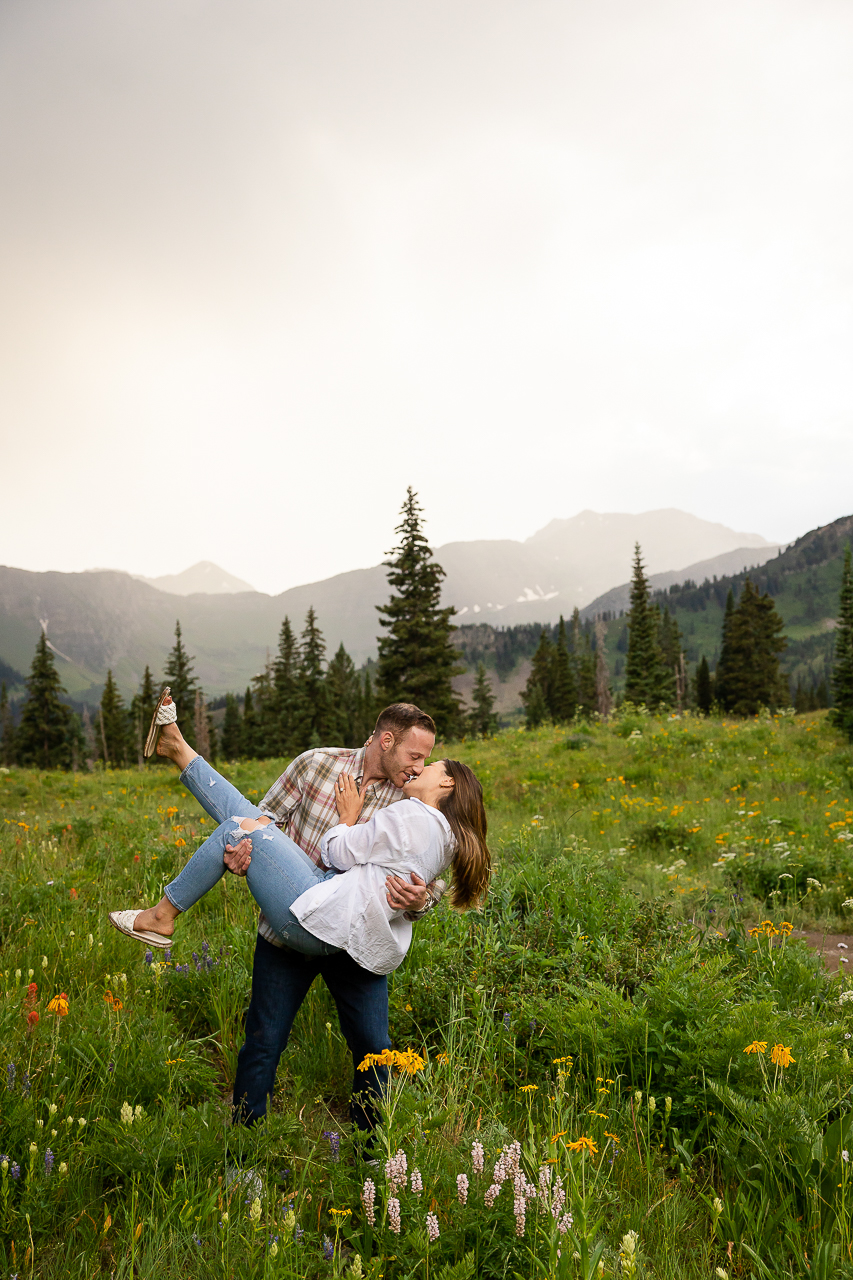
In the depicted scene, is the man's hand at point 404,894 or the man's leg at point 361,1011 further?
the man's leg at point 361,1011

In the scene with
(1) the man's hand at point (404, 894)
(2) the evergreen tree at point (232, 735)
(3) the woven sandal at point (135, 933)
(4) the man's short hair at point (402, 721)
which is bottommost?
(2) the evergreen tree at point (232, 735)

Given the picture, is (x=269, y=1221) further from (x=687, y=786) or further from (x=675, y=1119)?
(x=687, y=786)

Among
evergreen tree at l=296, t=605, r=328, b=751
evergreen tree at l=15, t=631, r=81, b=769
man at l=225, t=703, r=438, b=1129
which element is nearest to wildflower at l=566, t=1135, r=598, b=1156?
man at l=225, t=703, r=438, b=1129

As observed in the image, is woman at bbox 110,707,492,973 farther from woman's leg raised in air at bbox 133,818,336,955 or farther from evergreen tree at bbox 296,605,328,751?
evergreen tree at bbox 296,605,328,751

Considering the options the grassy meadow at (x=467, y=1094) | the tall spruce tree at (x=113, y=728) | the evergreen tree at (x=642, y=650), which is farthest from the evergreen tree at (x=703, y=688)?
the grassy meadow at (x=467, y=1094)

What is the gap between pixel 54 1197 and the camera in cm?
267

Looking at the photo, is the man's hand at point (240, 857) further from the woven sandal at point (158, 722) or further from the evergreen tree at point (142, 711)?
the evergreen tree at point (142, 711)

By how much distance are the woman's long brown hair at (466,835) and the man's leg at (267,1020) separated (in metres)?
0.82

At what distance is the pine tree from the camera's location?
3303cm

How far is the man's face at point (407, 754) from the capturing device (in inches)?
143

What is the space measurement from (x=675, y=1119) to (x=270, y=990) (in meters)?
2.25

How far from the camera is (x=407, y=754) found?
12.0ft

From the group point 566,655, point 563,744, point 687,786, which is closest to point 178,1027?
point 687,786

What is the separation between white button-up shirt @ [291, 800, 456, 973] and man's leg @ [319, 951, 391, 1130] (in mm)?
217
